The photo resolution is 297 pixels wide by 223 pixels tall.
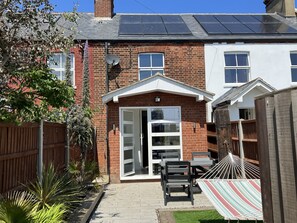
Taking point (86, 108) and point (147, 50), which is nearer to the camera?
point (86, 108)

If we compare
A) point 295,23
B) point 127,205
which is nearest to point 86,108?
point 127,205

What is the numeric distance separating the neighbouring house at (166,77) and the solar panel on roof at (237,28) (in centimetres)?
5

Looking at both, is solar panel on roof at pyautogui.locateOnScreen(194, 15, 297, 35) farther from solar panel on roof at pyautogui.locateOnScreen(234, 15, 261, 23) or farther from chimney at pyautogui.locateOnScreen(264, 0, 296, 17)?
chimney at pyautogui.locateOnScreen(264, 0, 296, 17)

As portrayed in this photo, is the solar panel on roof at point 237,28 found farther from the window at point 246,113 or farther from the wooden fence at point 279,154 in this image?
the wooden fence at point 279,154

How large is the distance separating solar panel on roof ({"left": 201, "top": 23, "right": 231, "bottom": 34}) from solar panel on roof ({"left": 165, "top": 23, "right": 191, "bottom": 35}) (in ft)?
3.04

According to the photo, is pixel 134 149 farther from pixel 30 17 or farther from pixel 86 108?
pixel 30 17

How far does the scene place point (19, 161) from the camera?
5.93 metres

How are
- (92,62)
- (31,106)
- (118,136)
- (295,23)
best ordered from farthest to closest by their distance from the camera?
(295,23)
(92,62)
(118,136)
(31,106)

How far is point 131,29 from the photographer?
1401cm

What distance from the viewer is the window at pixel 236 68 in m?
13.2

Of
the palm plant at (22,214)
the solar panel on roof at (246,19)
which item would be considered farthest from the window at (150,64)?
the palm plant at (22,214)

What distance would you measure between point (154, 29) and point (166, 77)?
3989mm

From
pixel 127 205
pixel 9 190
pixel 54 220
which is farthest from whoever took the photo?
pixel 127 205

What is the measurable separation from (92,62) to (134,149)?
4014mm
